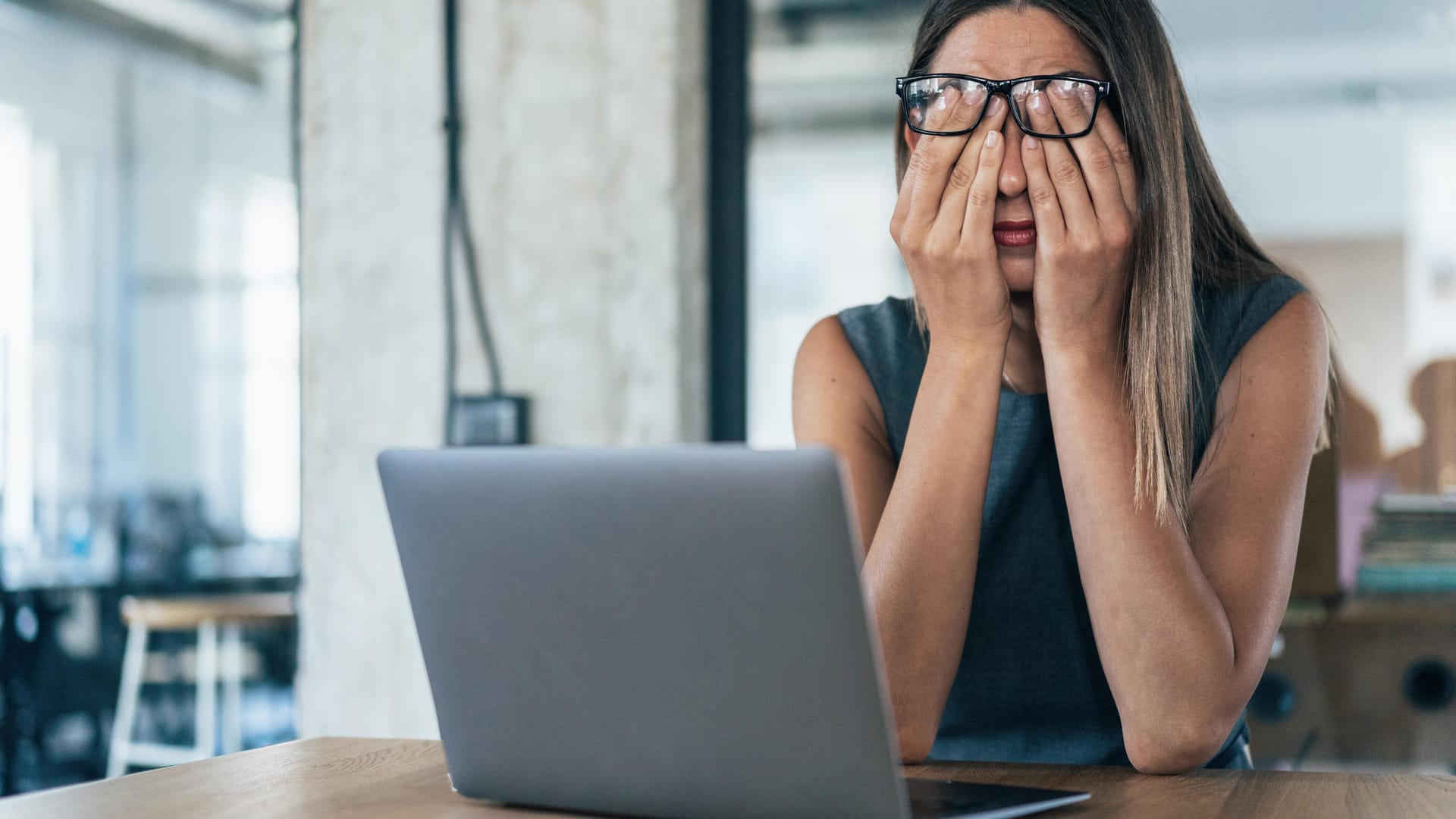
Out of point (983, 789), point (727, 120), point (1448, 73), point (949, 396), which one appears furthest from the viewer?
point (727, 120)

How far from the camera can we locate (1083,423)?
3.06 feet

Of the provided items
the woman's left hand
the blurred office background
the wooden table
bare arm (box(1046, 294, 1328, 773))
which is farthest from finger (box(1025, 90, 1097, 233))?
the blurred office background

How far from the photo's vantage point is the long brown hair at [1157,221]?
0.96 m

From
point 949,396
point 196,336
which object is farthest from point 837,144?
point 196,336

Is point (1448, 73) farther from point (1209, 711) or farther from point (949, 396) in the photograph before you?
point (1209, 711)

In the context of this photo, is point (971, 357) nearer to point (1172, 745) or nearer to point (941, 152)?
point (941, 152)

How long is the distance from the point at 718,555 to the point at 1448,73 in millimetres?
1758

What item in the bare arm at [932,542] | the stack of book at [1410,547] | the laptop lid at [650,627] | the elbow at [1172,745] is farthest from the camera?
the stack of book at [1410,547]

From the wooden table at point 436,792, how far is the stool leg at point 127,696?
1.74 metres

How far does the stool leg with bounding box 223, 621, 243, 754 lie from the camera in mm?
2330

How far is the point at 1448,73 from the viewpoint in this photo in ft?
5.98

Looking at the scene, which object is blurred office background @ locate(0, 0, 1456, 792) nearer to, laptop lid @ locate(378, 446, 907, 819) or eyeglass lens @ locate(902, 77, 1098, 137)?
eyeglass lens @ locate(902, 77, 1098, 137)

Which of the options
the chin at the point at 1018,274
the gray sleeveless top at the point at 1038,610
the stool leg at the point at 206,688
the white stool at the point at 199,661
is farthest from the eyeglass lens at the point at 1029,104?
the stool leg at the point at 206,688

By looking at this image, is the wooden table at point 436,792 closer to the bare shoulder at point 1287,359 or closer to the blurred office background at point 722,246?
the bare shoulder at point 1287,359
